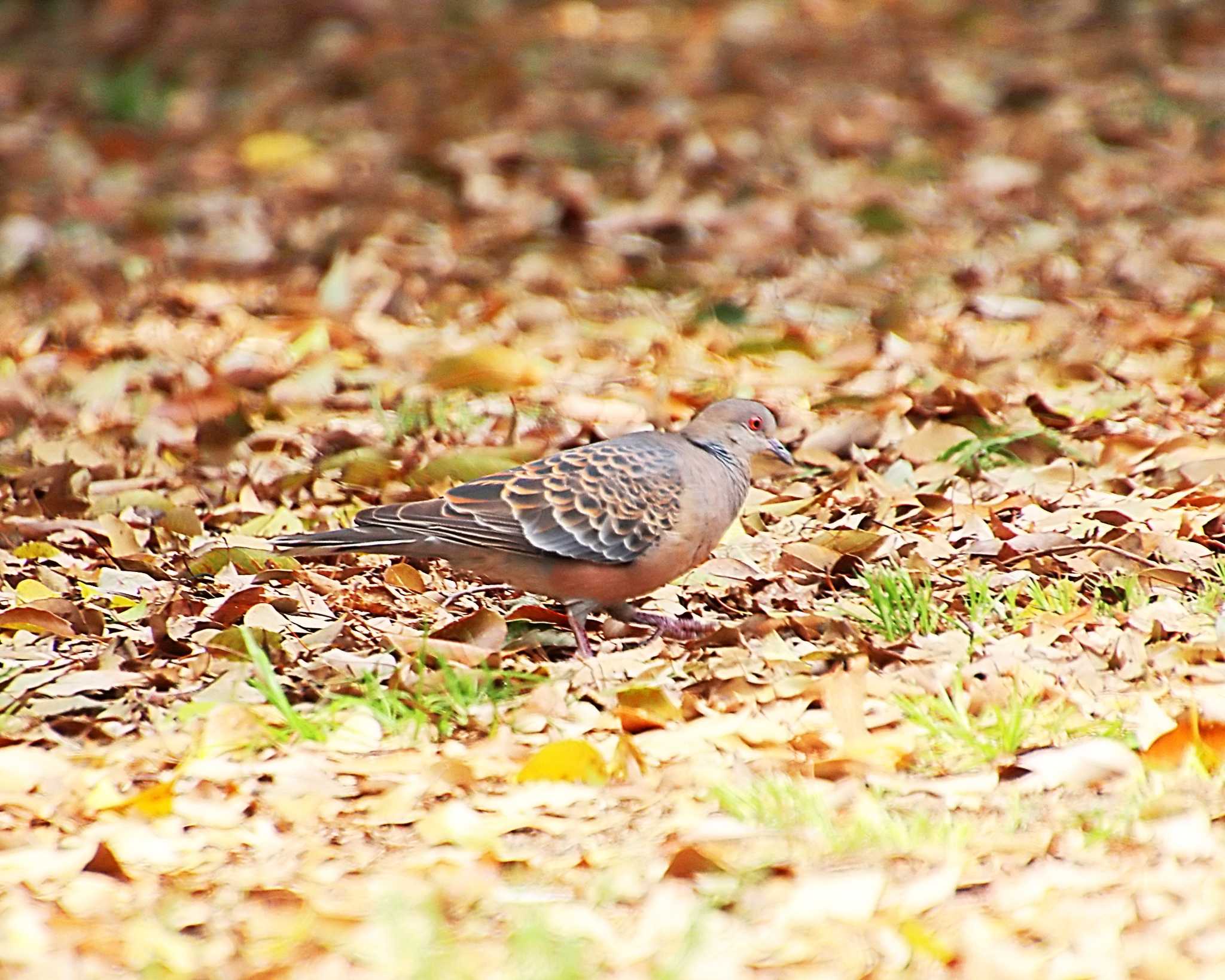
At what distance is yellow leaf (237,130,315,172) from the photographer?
11.5m

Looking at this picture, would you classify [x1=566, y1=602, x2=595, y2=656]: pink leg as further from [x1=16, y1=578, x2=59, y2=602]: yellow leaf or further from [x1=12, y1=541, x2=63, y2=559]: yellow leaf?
[x1=12, y1=541, x2=63, y2=559]: yellow leaf

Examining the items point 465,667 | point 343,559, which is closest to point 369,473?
point 343,559

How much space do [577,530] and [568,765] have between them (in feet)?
3.63

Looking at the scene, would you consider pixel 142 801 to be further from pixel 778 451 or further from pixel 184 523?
pixel 778 451

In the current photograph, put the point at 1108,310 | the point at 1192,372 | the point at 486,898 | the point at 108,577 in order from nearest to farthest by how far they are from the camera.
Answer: the point at 486,898 < the point at 108,577 < the point at 1192,372 < the point at 1108,310

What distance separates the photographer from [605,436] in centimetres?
693

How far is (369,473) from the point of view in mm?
6578

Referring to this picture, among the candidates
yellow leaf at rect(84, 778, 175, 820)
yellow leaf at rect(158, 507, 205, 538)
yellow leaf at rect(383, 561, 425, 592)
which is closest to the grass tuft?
yellow leaf at rect(383, 561, 425, 592)

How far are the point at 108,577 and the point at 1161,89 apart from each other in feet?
27.6

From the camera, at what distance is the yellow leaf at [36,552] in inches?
231

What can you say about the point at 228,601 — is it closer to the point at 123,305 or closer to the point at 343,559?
the point at 343,559

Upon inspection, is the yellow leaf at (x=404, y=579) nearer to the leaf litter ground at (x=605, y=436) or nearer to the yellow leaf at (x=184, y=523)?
the leaf litter ground at (x=605, y=436)

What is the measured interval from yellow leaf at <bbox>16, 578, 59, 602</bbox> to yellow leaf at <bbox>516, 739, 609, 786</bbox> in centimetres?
207

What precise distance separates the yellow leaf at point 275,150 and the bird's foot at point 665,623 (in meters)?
6.90
